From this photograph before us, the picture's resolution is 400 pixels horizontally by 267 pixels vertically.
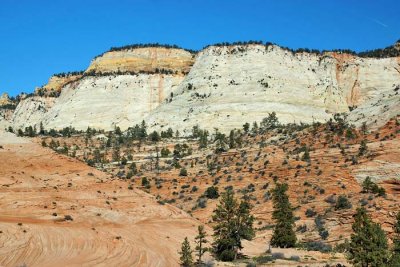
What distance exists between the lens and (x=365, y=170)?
6444 cm

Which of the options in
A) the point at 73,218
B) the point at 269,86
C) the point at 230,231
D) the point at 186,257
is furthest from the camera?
the point at 269,86

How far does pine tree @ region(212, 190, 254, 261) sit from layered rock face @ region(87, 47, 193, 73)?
11060 centimetres

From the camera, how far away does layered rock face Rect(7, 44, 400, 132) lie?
4737 inches

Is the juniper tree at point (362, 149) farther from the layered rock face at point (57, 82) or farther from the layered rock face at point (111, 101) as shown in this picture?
the layered rock face at point (57, 82)

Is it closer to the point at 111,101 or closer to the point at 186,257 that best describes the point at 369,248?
the point at 186,257

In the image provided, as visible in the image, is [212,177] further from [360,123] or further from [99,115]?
[99,115]

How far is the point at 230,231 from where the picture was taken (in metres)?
43.8

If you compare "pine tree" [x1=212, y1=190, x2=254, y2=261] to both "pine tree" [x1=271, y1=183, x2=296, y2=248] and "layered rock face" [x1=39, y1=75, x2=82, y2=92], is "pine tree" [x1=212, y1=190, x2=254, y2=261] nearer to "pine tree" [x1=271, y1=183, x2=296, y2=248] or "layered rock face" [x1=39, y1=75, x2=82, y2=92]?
"pine tree" [x1=271, y1=183, x2=296, y2=248]

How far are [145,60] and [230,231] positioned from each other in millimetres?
117847

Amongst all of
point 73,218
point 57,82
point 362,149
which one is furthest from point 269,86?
point 73,218

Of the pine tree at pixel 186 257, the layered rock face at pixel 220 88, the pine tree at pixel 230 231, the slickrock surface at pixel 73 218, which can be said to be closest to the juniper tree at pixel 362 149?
the pine tree at pixel 230 231

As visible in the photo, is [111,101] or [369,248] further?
[111,101]

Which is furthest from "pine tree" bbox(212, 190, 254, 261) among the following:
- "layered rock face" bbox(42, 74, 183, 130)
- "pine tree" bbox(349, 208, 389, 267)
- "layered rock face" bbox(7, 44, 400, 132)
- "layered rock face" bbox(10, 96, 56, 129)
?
"layered rock face" bbox(10, 96, 56, 129)

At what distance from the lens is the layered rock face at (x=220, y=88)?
12031 centimetres
